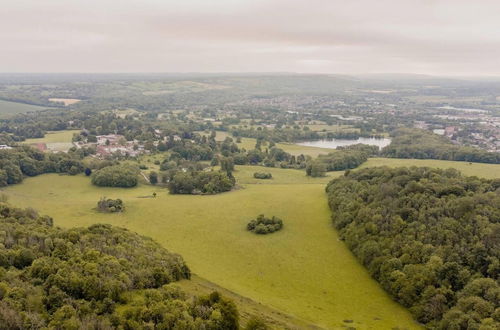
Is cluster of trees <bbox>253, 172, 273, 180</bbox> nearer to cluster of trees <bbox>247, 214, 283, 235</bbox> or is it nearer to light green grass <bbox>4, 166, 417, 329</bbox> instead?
light green grass <bbox>4, 166, 417, 329</bbox>

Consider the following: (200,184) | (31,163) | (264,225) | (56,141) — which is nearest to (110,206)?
(200,184)

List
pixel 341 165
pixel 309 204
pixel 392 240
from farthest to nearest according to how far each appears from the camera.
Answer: pixel 341 165 < pixel 309 204 < pixel 392 240

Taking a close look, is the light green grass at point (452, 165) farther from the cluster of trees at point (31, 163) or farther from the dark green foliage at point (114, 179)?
the cluster of trees at point (31, 163)

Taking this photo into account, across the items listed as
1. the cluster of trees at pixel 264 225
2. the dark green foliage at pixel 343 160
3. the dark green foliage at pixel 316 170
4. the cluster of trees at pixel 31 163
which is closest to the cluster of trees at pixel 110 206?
the cluster of trees at pixel 264 225

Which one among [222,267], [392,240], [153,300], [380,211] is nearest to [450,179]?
[380,211]

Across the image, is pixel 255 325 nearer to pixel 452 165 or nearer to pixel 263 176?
pixel 263 176

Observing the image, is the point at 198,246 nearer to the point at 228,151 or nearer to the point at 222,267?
the point at 222,267
